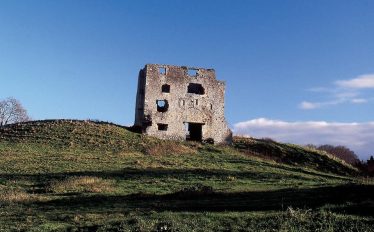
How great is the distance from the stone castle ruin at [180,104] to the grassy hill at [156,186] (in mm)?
2707

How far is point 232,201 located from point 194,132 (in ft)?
107

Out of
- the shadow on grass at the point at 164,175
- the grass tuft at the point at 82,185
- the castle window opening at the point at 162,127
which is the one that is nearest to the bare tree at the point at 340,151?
the castle window opening at the point at 162,127

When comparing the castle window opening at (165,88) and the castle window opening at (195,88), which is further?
the castle window opening at (195,88)

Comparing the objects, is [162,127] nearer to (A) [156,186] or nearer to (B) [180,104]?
(B) [180,104]

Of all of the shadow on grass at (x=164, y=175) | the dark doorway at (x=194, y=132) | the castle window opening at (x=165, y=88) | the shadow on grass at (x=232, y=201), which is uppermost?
the castle window opening at (x=165, y=88)

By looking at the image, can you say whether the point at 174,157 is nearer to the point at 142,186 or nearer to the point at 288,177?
the point at 288,177

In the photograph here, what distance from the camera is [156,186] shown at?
26.7 metres

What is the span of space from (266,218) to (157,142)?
31424 mm

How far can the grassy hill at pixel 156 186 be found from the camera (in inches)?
617

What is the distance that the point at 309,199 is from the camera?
21.2 meters

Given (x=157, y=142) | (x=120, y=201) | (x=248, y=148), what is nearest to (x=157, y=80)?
(x=157, y=142)

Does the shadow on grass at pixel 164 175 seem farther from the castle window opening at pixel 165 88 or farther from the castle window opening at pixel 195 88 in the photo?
the castle window opening at pixel 195 88

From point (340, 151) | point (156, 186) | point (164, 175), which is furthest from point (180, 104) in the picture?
Answer: point (340, 151)

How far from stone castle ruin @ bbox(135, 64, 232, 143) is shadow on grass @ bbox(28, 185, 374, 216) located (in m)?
27.4
